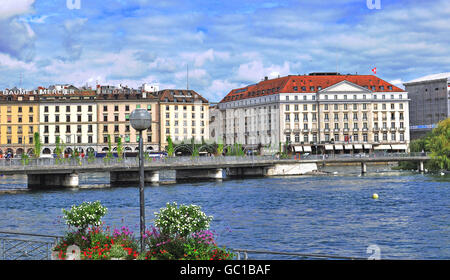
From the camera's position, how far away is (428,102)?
180 m

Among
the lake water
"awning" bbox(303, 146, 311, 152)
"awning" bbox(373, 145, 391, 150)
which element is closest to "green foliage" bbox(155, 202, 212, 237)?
the lake water

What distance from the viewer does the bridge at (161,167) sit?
3162 inches

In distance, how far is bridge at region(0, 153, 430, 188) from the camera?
263ft

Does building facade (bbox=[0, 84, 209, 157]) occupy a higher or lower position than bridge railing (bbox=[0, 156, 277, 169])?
higher

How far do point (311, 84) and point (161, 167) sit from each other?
81.4m

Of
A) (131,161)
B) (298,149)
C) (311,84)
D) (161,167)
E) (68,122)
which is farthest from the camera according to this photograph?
(311,84)

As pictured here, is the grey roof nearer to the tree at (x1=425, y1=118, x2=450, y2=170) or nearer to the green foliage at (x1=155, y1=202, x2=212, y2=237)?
the tree at (x1=425, y1=118, x2=450, y2=170)

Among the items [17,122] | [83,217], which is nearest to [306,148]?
[17,122]

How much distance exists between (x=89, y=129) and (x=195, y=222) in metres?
133

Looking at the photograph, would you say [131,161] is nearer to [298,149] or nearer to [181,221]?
[181,221]

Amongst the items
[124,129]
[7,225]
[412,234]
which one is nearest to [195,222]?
[412,234]

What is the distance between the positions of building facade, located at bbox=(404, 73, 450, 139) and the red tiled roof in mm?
17817

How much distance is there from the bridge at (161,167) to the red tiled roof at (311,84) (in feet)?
152
